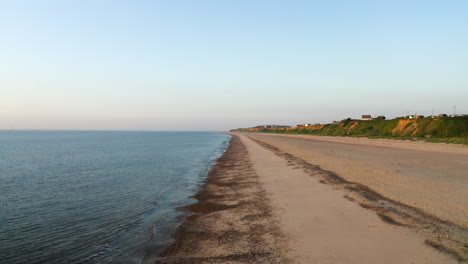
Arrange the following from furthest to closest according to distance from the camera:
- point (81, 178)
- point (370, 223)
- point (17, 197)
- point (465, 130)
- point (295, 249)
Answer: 1. point (465, 130)
2. point (81, 178)
3. point (17, 197)
4. point (370, 223)
5. point (295, 249)

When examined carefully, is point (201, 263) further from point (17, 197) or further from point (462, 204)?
point (17, 197)

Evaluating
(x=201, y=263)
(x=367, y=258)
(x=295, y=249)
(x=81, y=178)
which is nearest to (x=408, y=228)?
(x=367, y=258)

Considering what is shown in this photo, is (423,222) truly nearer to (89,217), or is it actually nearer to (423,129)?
(89,217)

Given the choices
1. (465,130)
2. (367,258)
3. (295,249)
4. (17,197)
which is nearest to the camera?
(367,258)

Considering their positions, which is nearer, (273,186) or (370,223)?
(370,223)

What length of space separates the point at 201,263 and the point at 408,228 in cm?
695

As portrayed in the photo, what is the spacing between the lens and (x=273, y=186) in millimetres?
17469

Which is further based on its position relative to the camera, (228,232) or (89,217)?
(89,217)

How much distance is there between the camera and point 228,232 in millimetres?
9656

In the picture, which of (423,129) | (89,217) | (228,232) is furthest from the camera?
(423,129)

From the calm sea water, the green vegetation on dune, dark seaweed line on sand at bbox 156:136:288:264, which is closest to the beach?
dark seaweed line on sand at bbox 156:136:288:264

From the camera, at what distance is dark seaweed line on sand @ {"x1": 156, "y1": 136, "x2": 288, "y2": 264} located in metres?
7.65

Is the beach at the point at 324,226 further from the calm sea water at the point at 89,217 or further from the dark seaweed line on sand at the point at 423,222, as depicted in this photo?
the calm sea water at the point at 89,217

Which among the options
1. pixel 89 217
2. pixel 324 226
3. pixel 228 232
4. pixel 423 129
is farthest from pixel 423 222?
pixel 423 129
